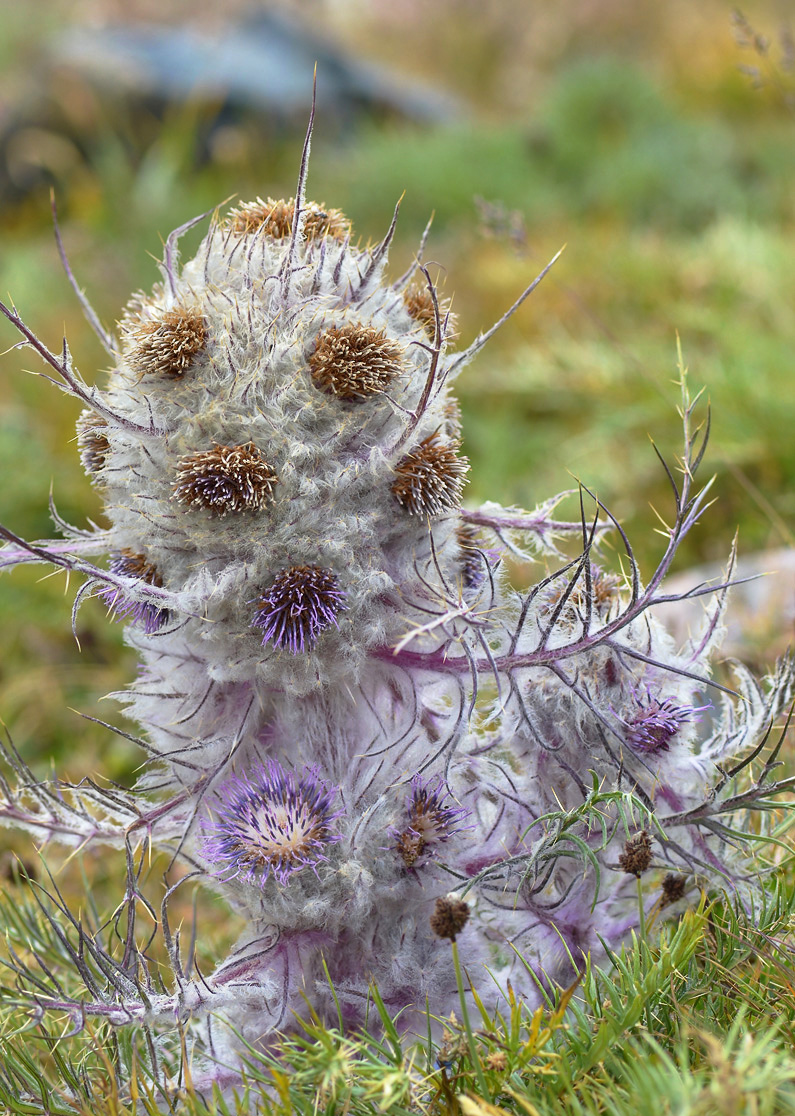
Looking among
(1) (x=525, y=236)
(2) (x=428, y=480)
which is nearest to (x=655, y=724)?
(2) (x=428, y=480)

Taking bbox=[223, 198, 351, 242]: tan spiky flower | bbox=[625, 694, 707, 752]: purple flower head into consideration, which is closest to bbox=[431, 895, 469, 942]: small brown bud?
bbox=[625, 694, 707, 752]: purple flower head

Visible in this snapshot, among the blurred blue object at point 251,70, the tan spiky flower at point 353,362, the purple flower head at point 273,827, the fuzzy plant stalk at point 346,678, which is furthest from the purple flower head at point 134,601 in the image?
the blurred blue object at point 251,70

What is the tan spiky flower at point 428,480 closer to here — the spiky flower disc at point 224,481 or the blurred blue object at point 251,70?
the spiky flower disc at point 224,481

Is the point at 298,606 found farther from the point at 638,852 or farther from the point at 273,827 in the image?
the point at 638,852

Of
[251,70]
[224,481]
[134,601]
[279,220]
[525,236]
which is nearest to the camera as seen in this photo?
[224,481]

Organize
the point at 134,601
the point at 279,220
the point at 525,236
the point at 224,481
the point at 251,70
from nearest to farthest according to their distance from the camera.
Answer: the point at 224,481 < the point at 134,601 < the point at 279,220 < the point at 525,236 < the point at 251,70

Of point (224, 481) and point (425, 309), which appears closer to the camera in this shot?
point (224, 481)
